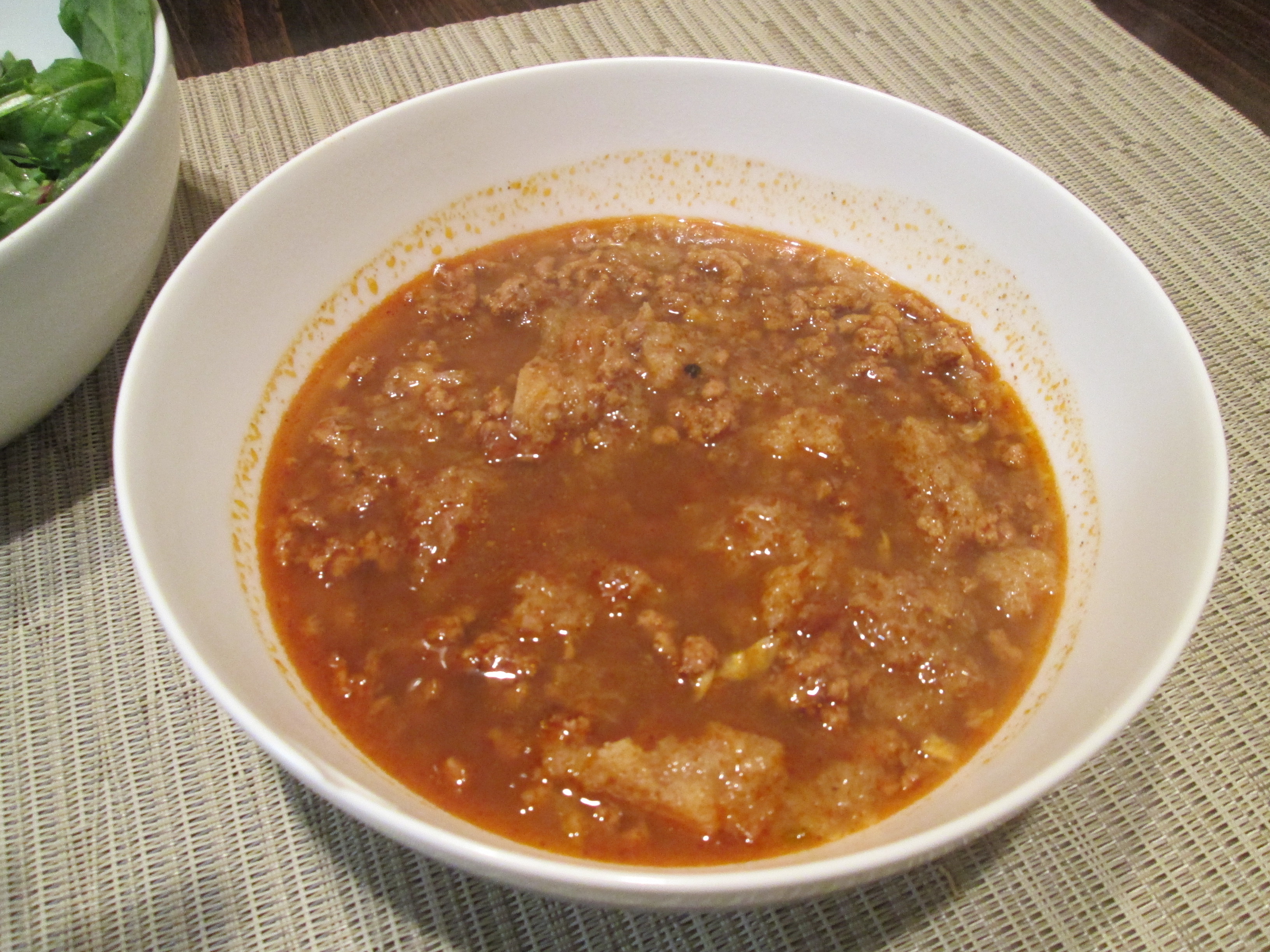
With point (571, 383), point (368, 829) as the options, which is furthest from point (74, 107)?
point (368, 829)

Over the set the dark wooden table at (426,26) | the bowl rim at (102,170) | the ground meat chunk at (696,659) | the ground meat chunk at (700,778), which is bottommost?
the ground meat chunk at (700,778)

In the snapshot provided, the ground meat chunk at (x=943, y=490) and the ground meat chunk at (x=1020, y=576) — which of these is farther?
the ground meat chunk at (x=943, y=490)

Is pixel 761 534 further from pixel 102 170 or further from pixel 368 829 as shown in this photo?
pixel 102 170

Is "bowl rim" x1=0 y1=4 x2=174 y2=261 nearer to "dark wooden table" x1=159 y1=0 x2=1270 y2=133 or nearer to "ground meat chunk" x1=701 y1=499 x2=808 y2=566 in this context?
"dark wooden table" x1=159 y1=0 x2=1270 y2=133

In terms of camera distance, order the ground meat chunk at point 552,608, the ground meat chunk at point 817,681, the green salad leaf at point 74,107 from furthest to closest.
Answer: the green salad leaf at point 74,107 → the ground meat chunk at point 552,608 → the ground meat chunk at point 817,681

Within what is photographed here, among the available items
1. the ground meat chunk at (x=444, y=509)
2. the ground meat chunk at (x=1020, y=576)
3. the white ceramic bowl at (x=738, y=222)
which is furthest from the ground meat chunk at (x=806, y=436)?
the ground meat chunk at (x=444, y=509)

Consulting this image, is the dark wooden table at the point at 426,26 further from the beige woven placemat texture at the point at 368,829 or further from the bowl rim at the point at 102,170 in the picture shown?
the bowl rim at the point at 102,170

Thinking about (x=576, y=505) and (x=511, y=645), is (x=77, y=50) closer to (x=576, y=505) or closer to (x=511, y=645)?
(x=576, y=505)

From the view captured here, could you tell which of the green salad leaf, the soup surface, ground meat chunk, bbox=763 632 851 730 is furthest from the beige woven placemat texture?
the green salad leaf
